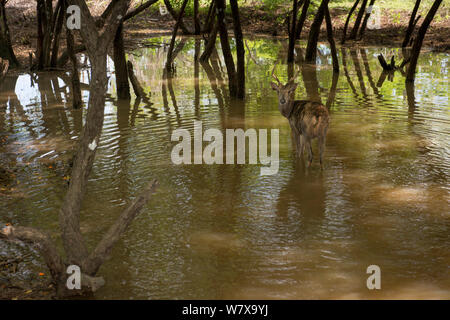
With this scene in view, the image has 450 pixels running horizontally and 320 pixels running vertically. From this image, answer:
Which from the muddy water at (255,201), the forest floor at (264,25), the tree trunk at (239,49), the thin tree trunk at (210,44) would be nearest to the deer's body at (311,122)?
the muddy water at (255,201)

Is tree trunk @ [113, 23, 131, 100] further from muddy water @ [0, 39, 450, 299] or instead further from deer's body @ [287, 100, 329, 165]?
deer's body @ [287, 100, 329, 165]

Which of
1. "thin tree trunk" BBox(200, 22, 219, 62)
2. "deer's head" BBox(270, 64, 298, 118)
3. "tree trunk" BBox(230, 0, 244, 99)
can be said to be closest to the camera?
"deer's head" BBox(270, 64, 298, 118)

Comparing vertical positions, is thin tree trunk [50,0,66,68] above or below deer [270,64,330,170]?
above

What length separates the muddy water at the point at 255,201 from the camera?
237 inches

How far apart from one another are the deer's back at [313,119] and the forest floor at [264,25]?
1710 cm

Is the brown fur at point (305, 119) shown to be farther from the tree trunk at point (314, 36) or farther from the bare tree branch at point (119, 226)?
the tree trunk at point (314, 36)

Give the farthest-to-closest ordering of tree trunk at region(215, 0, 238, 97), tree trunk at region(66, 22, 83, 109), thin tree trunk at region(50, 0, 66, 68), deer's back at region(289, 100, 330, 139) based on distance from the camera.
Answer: thin tree trunk at region(50, 0, 66, 68)
tree trunk at region(215, 0, 238, 97)
tree trunk at region(66, 22, 83, 109)
deer's back at region(289, 100, 330, 139)

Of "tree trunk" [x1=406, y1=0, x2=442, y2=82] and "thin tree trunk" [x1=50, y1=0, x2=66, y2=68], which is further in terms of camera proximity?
"thin tree trunk" [x1=50, y1=0, x2=66, y2=68]

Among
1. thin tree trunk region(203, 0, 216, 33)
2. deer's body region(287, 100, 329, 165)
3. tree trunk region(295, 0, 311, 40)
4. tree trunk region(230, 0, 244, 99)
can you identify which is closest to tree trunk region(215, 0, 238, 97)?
tree trunk region(230, 0, 244, 99)

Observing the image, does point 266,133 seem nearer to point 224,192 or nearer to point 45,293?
point 224,192

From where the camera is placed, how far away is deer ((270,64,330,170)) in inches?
365

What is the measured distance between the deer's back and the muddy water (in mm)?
664

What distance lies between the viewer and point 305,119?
940 centimetres

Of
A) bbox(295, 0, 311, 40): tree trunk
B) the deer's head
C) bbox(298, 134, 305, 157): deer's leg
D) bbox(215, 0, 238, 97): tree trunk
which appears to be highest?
bbox(295, 0, 311, 40): tree trunk
